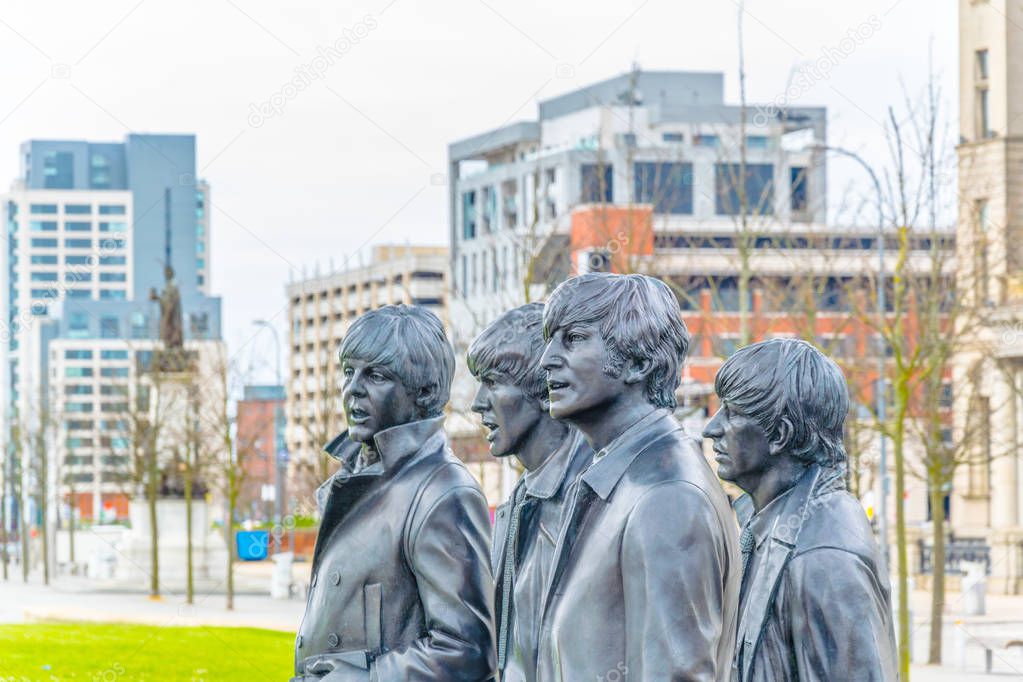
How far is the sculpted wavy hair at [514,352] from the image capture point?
21.4 ft

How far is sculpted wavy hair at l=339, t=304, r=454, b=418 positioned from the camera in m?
6.95

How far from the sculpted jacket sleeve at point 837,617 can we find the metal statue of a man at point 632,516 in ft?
1.70

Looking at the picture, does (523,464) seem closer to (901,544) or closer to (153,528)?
(901,544)

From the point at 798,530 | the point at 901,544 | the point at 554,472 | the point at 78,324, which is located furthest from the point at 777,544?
the point at 78,324

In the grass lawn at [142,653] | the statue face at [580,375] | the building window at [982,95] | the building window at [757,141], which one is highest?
the building window at [757,141]

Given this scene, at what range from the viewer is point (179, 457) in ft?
151

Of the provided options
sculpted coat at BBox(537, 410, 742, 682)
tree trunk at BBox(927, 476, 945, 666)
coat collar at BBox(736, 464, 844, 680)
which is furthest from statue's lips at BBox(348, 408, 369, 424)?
tree trunk at BBox(927, 476, 945, 666)

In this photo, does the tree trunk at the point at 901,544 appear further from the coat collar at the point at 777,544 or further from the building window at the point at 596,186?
the coat collar at the point at 777,544

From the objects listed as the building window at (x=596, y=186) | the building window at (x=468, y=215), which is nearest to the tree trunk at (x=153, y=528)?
the building window at (x=596, y=186)

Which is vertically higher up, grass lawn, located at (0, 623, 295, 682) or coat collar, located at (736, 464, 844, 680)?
coat collar, located at (736, 464, 844, 680)

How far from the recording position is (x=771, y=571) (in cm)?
579

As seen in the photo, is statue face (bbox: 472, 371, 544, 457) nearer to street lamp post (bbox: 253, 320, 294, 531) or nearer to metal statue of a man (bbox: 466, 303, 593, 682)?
metal statue of a man (bbox: 466, 303, 593, 682)

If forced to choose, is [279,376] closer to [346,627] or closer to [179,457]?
[179,457]

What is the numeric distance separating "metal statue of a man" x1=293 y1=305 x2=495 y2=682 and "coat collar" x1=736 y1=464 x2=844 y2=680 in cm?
105
